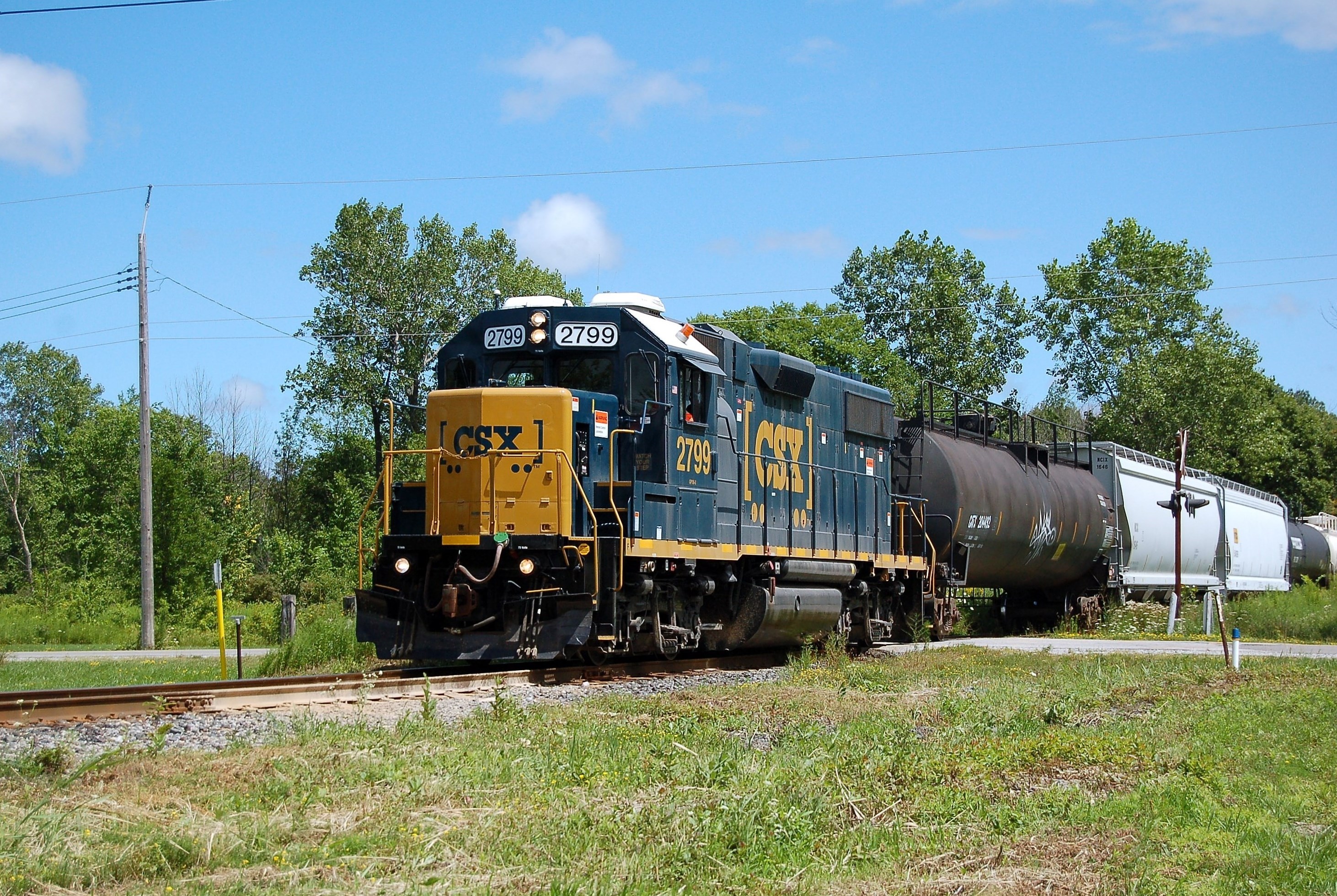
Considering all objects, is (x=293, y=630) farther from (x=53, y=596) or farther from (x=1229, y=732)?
(x=53, y=596)

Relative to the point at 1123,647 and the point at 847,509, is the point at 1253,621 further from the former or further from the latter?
the point at 847,509

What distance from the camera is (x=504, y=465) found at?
1258 centimetres

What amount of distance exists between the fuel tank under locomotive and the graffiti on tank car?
0.02m

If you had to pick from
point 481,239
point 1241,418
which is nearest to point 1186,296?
point 1241,418

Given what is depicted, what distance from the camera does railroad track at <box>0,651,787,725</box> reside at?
914 centimetres

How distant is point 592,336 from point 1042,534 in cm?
1333

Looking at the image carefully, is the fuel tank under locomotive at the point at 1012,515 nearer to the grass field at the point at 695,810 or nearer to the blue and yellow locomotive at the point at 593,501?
the blue and yellow locomotive at the point at 593,501

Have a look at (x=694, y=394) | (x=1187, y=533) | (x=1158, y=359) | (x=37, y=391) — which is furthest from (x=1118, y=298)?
(x=37, y=391)

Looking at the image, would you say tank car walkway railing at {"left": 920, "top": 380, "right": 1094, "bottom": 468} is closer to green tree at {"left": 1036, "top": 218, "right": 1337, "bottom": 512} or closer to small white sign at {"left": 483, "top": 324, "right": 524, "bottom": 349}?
small white sign at {"left": 483, "top": 324, "right": 524, "bottom": 349}

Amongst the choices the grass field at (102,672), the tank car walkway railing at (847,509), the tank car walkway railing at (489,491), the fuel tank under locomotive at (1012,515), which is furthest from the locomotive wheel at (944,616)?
the grass field at (102,672)

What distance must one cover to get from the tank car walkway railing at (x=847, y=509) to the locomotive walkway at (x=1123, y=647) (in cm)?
169

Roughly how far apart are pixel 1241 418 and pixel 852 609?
122 feet

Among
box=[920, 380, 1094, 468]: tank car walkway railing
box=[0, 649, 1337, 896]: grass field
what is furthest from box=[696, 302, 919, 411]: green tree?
box=[0, 649, 1337, 896]: grass field

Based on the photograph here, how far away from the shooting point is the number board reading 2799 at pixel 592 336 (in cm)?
1333
